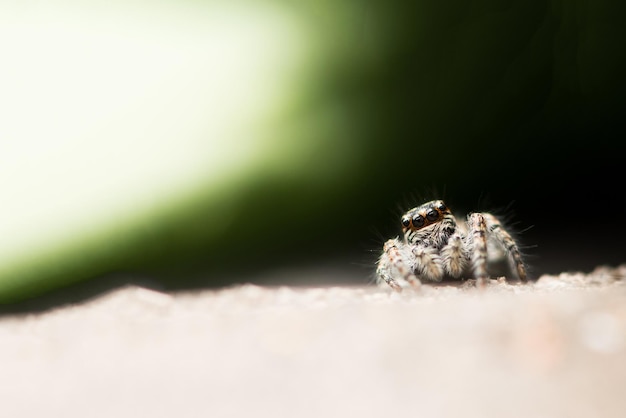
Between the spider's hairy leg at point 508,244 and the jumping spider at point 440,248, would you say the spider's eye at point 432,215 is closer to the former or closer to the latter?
the jumping spider at point 440,248

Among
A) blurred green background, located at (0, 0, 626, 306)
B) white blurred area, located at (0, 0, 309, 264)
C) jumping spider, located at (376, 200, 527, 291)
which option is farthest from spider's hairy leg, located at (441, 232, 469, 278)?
white blurred area, located at (0, 0, 309, 264)

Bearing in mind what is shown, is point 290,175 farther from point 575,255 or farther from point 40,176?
point 575,255

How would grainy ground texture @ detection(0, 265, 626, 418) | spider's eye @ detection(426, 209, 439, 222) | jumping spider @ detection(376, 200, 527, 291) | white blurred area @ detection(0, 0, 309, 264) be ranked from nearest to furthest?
1. grainy ground texture @ detection(0, 265, 626, 418)
2. jumping spider @ detection(376, 200, 527, 291)
3. spider's eye @ detection(426, 209, 439, 222)
4. white blurred area @ detection(0, 0, 309, 264)

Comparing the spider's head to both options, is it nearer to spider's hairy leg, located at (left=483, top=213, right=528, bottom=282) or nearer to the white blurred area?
spider's hairy leg, located at (left=483, top=213, right=528, bottom=282)

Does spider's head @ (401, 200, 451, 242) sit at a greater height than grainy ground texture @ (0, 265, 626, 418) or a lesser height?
greater

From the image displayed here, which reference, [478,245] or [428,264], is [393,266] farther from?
[478,245]

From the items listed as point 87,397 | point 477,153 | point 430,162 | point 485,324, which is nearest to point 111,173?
point 430,162

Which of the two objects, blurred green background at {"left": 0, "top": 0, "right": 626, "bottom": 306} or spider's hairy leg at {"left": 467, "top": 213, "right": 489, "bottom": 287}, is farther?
blurred green background at {"left": 0, "top": 0, "right": 626, "bottom": 306}

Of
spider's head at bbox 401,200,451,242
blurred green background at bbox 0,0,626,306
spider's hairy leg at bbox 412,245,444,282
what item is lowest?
spider's hairy leg at bbox 412,245,444,282

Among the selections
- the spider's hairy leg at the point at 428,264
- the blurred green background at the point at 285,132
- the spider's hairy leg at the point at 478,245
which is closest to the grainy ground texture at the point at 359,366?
the spider's hairy leg at the point at 478,245
